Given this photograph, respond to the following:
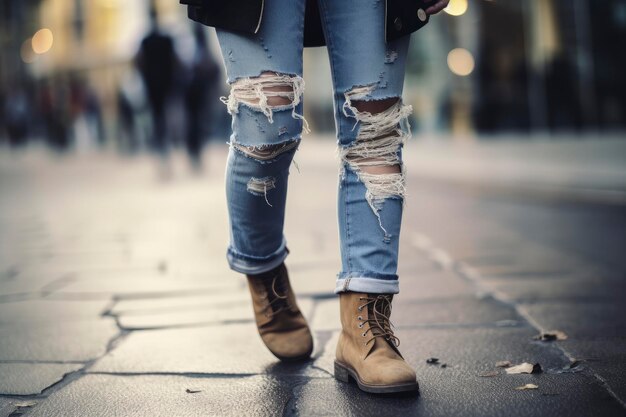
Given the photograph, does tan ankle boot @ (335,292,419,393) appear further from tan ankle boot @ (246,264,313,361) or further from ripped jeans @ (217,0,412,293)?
tan ankle boot @ (246,264,313,361)

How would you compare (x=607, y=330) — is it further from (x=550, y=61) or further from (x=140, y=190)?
(x=550, y=61)

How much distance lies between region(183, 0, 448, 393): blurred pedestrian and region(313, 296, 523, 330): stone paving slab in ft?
1.96

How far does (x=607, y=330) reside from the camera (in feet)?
7.73

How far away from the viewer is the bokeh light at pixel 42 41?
126ft

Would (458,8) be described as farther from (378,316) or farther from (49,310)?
(378,316)

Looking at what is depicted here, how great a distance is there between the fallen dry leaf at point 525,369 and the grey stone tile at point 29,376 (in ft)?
3.64

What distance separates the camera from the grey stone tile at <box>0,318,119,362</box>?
2.30 metres

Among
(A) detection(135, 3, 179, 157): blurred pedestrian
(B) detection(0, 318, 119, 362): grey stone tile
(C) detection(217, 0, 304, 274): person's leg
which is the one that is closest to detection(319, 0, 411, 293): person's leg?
(C) detection(217, 0, 304, 274): person's leg

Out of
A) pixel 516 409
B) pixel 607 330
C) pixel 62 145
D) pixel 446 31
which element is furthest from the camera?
pixel 62 145

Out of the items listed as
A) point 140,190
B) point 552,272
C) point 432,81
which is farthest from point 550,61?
point 552,272

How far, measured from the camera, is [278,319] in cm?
214

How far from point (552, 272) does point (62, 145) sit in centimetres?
1911

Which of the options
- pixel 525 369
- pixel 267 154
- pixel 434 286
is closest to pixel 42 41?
pixel 434 286

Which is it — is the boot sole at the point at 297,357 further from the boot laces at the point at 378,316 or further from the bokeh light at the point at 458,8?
the bokeh light at the point at 458,8
